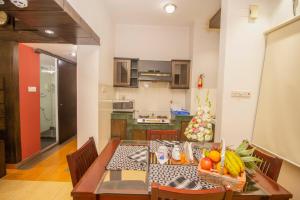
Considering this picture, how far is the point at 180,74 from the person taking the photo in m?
3.94

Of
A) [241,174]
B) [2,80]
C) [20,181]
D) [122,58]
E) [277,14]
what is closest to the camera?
[241,174]

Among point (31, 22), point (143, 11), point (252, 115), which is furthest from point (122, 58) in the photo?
point (252, 115)

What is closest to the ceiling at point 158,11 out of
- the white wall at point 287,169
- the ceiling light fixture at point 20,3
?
the white wall at point 287,169

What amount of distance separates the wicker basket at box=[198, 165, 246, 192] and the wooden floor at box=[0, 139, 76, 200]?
75.2 inches

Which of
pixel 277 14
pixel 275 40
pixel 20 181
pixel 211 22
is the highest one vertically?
pixel 211 22

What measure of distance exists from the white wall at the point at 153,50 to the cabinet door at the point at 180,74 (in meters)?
0.29

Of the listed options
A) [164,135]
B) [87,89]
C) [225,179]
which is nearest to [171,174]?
[225,179]

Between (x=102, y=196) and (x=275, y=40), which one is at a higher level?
(x=275, y=40)

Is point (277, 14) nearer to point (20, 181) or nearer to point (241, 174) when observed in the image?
point (241, 174)

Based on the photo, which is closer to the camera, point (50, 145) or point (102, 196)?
point (102, 196)

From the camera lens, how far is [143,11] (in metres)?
3.40

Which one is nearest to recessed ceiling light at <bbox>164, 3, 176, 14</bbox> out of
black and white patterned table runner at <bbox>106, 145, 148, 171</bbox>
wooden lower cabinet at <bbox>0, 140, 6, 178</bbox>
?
black and white patterned table runner at <bbox>106, 145, 148, 171</bbox>

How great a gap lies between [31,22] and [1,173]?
2313 mm

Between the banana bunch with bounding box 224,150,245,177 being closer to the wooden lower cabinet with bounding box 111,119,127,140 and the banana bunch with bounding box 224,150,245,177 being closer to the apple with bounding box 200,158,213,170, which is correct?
the apple with bounding box 200,158,213,170
